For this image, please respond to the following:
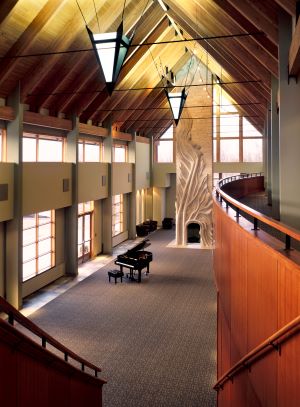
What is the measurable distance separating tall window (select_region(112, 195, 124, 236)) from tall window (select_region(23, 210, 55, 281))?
6164 mm

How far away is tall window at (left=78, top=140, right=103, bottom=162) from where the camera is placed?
1605cm

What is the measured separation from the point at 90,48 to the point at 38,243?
19.7 feet

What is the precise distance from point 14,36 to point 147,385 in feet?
25.2

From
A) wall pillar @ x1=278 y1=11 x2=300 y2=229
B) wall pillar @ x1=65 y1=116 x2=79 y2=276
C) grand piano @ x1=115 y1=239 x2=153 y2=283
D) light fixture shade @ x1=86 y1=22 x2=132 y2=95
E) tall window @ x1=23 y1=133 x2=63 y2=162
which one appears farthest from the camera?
wall pillar @ x1=65 y1=116 x2=79 y2=276

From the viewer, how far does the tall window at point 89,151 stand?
1605 cm

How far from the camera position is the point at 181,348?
354 inches

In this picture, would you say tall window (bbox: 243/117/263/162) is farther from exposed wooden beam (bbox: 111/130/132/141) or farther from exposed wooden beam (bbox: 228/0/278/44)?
exposed wooden beam (bbox: 228/0/278/44)

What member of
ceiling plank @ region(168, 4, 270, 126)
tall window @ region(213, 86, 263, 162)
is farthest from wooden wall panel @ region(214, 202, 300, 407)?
tall window @ region(213, 86, 263, 162)

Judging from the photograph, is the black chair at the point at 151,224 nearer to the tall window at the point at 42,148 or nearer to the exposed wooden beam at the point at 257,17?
the tall window at the point at 42,148

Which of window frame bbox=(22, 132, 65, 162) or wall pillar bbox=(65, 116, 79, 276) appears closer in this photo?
window frame bbox=(22, 132, 65, 162)

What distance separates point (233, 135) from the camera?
78.7 ft

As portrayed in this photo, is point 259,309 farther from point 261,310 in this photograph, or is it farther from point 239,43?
point 239,43

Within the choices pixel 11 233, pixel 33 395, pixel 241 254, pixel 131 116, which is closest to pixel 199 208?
pixel 131 116

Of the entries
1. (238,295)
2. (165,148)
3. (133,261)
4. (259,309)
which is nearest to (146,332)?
(133,261)
